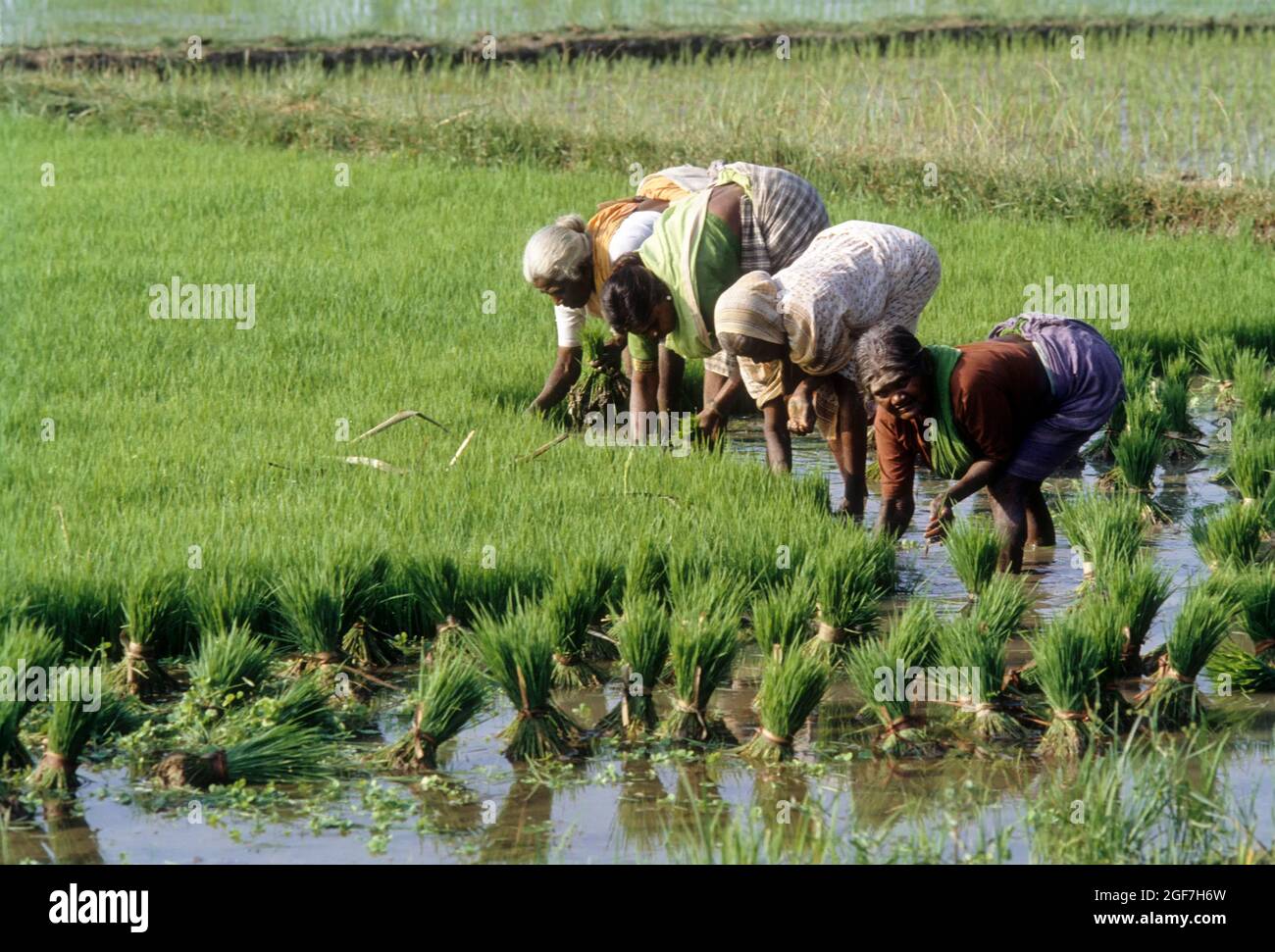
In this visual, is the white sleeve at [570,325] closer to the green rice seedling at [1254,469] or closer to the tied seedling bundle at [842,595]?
the tied seedling bundle at [842,595]

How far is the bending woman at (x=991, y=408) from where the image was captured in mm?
5230

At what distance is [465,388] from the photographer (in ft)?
25.0

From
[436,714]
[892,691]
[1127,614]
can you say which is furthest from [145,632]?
[1127,614]

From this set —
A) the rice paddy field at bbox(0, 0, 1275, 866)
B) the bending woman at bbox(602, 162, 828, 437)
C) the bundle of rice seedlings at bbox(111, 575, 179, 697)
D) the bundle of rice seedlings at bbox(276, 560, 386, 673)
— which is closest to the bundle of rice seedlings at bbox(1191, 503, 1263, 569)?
the rice paddy field at bbox(0, 0, 1275, 866)

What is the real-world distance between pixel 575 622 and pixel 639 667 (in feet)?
1.43

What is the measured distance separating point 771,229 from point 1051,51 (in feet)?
34.7

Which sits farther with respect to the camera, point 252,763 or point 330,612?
point 330,612

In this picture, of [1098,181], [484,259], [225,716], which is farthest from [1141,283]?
[225,716]

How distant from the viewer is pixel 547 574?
5258mm

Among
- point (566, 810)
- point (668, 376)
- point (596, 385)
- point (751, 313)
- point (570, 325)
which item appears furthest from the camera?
point (596, 385)

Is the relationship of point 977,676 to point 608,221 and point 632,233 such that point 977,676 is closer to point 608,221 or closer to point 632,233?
point 632,233

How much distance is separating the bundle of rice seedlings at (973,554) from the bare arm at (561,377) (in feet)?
7.10

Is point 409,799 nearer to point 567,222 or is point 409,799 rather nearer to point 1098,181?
point 567,222

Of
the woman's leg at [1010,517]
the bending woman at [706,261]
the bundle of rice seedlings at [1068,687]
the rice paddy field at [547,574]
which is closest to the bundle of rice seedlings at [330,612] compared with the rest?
the rice paddy field at [547,574]
